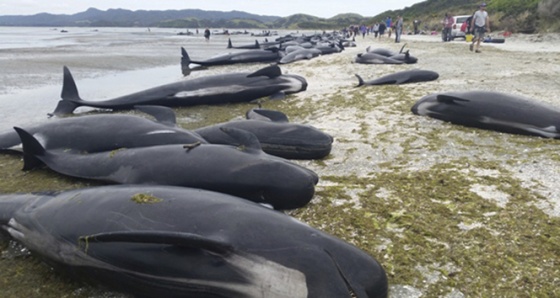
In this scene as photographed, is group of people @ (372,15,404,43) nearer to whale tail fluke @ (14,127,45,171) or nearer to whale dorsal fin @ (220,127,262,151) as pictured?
whale dorsal fin @ (220,127,262,151)

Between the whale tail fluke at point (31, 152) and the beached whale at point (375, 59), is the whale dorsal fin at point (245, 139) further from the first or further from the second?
the beached whale at point (375, 59)

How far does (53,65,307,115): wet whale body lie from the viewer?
8.45 metres

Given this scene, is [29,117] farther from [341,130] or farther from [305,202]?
[305,202]

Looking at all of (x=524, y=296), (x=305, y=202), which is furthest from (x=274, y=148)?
(x=524, y=296)

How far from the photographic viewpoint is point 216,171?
3.92m

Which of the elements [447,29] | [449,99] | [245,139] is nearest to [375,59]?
[449,99]

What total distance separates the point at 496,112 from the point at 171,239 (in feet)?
19.5

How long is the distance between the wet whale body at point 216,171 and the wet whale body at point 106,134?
46 cm

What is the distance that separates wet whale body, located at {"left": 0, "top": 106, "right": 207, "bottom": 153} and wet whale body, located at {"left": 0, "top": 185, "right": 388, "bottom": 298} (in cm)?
202

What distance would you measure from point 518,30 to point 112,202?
128 ft

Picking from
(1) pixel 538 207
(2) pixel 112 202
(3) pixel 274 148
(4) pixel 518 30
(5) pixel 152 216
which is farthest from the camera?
(4) pixel 518 30

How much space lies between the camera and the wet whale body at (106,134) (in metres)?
5.10

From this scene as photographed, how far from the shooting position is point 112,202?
3.06 m

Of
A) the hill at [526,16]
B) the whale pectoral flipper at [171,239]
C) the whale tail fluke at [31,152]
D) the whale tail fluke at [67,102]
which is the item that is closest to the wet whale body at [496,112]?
the whale pectoral flipper at [171,239]
